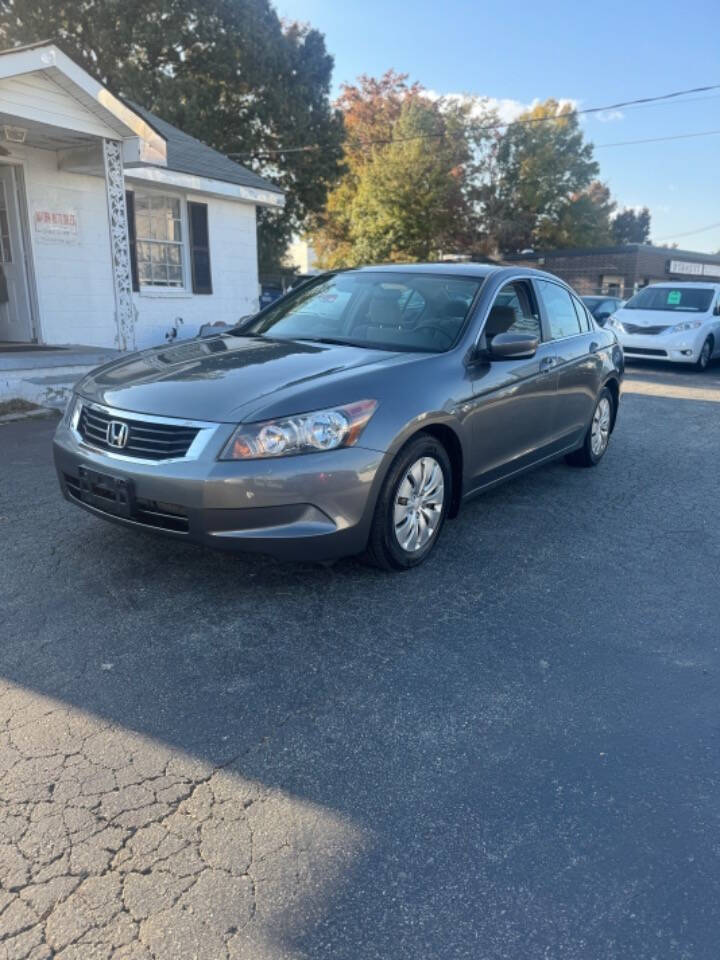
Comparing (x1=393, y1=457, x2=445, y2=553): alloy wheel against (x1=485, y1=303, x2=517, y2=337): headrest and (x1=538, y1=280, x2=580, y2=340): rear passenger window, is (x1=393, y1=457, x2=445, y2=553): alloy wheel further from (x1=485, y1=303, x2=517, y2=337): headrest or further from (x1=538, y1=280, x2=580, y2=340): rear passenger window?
(x1=538, y1=280, x2=580, y2=340): rear passenger window

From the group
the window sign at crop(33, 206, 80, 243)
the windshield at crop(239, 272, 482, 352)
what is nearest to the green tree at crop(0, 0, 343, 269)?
the window sign at crop(33, 206, 80, 243)

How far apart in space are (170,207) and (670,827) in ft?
40.3

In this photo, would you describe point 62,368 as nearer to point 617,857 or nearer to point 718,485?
point 718,485

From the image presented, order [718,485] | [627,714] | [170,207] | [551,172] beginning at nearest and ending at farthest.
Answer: [627,714] → [718,485] → [170,207] → [551,172]

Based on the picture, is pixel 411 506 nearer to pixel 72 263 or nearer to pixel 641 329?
pixel 72 263

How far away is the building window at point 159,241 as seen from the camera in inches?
465

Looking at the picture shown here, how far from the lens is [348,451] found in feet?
11.1

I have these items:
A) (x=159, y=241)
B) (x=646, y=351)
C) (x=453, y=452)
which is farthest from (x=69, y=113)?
(x=646, y=351)

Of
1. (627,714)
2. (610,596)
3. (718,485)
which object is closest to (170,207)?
(718,485)

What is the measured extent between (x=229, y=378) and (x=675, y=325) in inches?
467

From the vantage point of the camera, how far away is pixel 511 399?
4586mm

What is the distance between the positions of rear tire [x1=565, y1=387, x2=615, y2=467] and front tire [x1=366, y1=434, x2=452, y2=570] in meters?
2.47

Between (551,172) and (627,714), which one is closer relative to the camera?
(627,714)

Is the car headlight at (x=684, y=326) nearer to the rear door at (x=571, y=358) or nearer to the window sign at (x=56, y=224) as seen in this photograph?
the rear door at (x=571, y=358)
